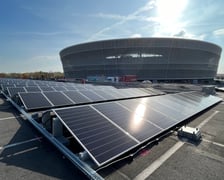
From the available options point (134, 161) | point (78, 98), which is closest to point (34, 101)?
point (78, 98)

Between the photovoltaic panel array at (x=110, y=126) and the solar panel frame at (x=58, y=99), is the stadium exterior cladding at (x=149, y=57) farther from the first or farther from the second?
the photovoltaic panel array at (x=110, y=126)

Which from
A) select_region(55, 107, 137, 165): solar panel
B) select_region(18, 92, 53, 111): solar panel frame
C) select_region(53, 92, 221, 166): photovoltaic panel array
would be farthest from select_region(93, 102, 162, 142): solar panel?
select_region(18, 92, 53, 111): solar panel frame

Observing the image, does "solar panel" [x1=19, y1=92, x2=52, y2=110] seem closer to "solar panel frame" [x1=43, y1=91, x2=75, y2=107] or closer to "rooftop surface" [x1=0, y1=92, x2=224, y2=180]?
"solar panel frame" [x1=43, y1=91, x2=75, y2=107]

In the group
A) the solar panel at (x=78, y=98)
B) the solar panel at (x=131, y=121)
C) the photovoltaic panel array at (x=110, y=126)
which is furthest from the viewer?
the solar panel at (x=78, y=98)

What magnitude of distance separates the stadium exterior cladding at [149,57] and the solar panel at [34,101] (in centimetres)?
5455

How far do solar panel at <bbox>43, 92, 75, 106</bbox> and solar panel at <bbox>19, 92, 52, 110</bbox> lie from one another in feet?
1.25

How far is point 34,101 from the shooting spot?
9.41 m

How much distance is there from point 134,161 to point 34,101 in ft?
25.5

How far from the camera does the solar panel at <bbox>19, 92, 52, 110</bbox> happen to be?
29.0ft

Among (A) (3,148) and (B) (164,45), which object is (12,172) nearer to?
(A) (3,148)

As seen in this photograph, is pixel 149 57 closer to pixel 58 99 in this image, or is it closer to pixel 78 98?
pixel 78 98

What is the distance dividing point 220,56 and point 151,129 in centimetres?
9374

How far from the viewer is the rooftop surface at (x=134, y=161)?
3.92m

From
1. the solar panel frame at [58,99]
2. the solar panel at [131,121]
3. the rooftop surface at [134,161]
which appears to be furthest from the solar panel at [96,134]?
the solar panel frame at [58,99]
